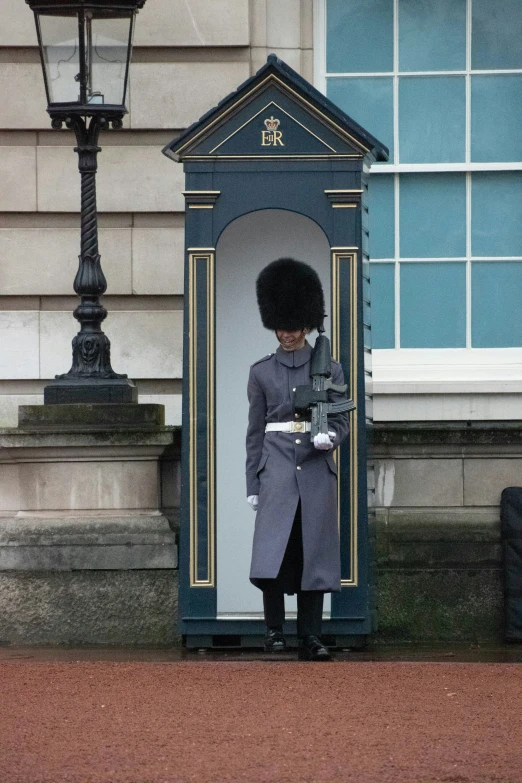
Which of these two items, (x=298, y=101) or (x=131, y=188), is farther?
(x=131, y=188)

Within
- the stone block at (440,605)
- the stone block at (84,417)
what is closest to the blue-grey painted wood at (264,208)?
the stone block at (84,417)

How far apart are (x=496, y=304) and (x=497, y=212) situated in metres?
0.46

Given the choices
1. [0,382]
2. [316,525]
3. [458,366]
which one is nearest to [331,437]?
[316,525]

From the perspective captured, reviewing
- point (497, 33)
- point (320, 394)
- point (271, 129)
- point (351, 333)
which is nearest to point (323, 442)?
point (320, 394)

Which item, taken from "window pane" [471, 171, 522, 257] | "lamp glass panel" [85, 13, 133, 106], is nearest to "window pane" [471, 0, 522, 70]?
"window pane" [471, 171, 522, 257]

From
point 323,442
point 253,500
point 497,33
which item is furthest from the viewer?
point 497,33

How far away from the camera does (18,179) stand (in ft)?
27.1

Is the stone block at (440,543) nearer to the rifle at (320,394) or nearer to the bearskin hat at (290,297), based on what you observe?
the rifle at (320,394)

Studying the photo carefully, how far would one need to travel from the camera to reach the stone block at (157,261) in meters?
8.27

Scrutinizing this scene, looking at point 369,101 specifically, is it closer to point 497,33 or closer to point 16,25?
point 497,33

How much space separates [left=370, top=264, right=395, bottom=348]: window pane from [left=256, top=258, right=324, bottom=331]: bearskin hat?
1502 millimetres

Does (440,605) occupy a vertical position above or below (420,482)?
below

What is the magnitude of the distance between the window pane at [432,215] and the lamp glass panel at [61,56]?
189 cm

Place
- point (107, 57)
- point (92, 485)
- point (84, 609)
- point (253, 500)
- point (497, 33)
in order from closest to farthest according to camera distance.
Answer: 1. point (253, 500)
2. point (107, 57)
3. point (84, 609)
4. point (92, 485)
5. point (497, 33)
